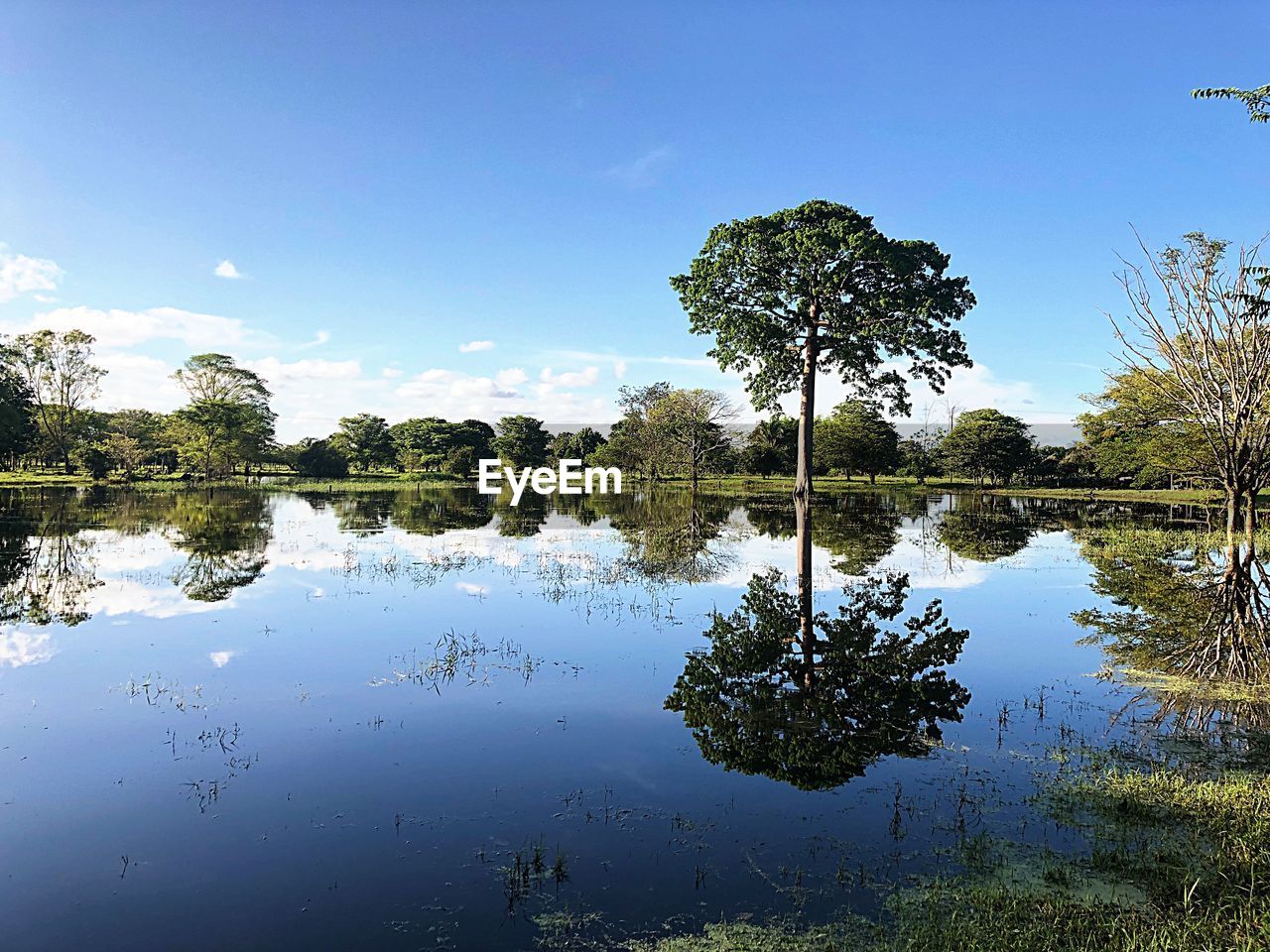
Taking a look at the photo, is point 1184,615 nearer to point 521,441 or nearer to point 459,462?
point 459,462

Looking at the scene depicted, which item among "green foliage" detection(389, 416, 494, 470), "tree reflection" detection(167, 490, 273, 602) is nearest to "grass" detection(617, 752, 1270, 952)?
"tree reflection" detection(167, 490, 273, 602)

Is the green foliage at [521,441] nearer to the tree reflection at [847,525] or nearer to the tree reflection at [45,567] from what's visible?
the tree reflection at [847,525]

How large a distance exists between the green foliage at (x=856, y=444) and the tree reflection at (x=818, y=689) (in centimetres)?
6875

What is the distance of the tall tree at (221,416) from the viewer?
80500mm

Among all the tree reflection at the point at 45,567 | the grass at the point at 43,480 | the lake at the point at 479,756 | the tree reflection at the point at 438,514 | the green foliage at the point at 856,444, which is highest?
the green foliage at the point at 856,444

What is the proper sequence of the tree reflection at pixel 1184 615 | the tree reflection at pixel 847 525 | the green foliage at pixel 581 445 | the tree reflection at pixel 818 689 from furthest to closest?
the green foliage at pixel 581 445 < the tree reflection at pixel 847 525 < the tree reflection at pixel 1184 615 < the tree reflection at pixel 818 689

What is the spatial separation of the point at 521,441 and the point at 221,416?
43102mm

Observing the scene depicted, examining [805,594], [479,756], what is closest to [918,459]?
[805,594]

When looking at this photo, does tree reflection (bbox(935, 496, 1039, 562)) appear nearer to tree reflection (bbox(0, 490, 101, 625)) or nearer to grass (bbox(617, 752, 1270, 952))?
grass (bbox(617, 752, 1270, 952))

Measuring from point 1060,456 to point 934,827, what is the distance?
95.0m

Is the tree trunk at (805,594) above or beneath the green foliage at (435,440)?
beneath

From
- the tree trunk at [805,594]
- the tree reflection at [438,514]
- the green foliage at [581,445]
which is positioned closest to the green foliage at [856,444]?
the green foliage at [581,445]

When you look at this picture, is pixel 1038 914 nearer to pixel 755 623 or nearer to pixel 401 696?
pixel 401 696

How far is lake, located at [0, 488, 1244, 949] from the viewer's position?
552 cm
